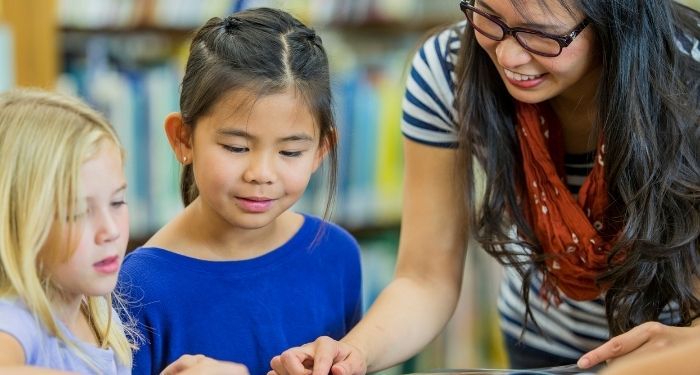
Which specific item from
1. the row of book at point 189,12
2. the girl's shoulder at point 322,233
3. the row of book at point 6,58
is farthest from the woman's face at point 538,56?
the row of book at point 6,58

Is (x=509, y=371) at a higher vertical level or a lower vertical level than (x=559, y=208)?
lower

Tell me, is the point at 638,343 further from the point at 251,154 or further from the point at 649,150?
the point at 251,154

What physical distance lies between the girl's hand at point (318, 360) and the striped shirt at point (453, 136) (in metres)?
0.38

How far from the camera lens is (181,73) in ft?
8.08

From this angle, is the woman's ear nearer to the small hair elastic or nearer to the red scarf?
the small hair elastic

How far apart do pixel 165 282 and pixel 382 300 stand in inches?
13.8

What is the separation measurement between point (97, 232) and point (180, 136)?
0.33 meters

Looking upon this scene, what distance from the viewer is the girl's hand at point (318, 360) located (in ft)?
3.90

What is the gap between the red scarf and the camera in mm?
1428

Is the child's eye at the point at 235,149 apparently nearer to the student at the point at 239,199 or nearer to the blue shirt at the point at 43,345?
the student at the point at 239,199

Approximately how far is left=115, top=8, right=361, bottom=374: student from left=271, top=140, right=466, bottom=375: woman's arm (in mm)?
132

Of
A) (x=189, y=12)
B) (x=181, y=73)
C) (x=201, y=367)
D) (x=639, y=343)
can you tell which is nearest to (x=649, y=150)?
(x=639, y=343)

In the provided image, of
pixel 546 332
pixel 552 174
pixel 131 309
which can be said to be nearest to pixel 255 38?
pixel 131 309

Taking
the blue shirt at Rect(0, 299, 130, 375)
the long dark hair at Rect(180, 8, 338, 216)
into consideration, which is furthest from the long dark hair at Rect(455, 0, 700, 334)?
the blue shirt at Rect(0, 299, 130, 375)
